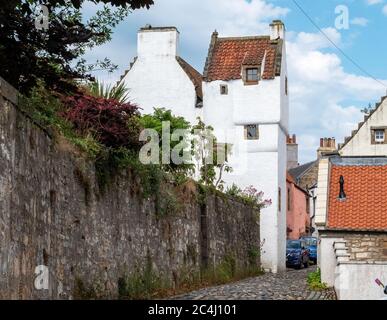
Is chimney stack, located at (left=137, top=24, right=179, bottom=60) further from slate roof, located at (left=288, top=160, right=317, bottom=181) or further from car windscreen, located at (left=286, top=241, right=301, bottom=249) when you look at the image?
slate roof, located at (left=288, top=160, right=317, bottom=181)

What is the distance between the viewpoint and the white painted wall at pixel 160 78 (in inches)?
1463

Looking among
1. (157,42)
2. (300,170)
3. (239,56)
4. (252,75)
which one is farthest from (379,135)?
(300,170)

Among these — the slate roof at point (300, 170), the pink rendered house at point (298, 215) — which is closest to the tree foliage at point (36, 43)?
the pink rendered house at point (298, 215)

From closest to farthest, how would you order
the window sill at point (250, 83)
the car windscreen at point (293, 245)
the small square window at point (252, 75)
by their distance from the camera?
the window sill at point (250, 83), the small square window at point (252, 75), the car windscreen at point (293, 245)

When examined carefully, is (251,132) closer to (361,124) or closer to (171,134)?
(171,134)

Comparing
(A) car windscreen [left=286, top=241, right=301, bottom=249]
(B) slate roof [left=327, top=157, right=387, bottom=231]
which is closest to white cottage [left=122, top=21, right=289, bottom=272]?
(A) car windscreen [left=286, top=241, right=301, bottom=249]

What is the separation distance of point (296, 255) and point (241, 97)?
923cm

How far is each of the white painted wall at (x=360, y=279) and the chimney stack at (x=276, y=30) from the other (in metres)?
22.2

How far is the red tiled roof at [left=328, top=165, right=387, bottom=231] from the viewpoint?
22984 mm

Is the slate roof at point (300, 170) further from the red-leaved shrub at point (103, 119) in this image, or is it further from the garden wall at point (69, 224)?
the red-leaved shrub at point (103, 119)

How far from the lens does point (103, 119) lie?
16.8 m

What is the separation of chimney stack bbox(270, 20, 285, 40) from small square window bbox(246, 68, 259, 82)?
100 inches
